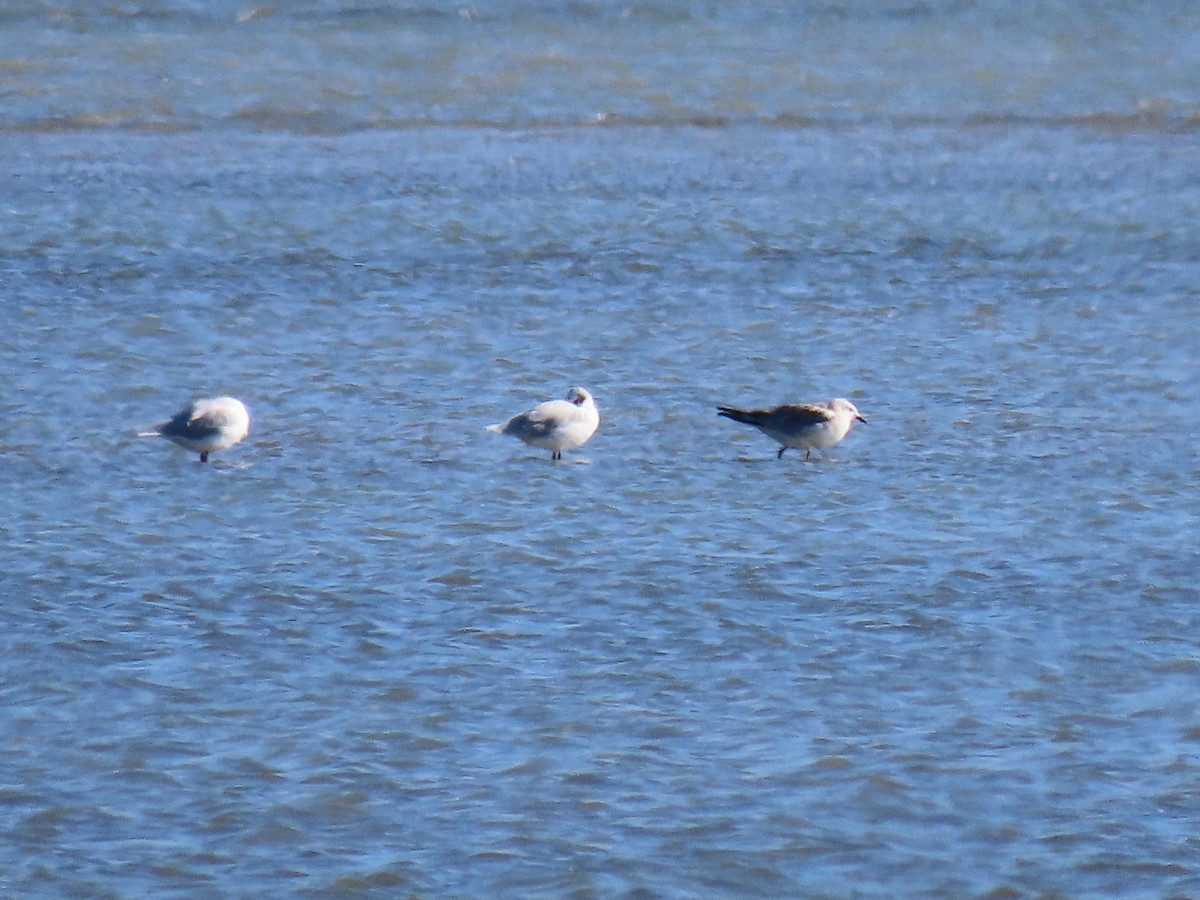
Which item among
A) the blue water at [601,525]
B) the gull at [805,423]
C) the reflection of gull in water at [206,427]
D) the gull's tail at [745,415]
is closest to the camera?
the blue water at [601,525]

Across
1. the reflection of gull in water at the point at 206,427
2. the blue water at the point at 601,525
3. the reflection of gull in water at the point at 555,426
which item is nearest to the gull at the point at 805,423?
the blue water at the point at 601,525

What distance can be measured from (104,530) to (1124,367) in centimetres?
594

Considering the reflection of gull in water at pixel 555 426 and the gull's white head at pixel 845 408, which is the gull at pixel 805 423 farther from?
the reflection of gull in water at pixel 555 426

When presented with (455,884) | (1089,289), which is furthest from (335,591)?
(1089,289)

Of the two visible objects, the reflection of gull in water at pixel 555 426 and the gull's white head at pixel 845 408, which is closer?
the reflection of gull in water at pixel 555 426

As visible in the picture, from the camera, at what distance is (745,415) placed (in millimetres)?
10273

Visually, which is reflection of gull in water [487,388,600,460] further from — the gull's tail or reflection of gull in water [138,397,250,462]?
reflection of gull in water [138,397,250,462]

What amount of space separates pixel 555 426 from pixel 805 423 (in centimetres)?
116

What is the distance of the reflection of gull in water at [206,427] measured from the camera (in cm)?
981

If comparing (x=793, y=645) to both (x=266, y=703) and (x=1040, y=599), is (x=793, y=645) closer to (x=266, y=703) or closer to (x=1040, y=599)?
(x=1040, y=599)

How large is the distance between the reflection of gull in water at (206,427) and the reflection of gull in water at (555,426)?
47.1 inches

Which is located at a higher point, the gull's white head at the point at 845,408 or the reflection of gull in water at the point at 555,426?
the gull's white head at the point at 845,408

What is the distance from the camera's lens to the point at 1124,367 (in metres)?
12.0

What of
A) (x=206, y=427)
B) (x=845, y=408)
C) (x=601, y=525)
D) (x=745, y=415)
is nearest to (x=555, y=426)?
(x=745, y=415)
